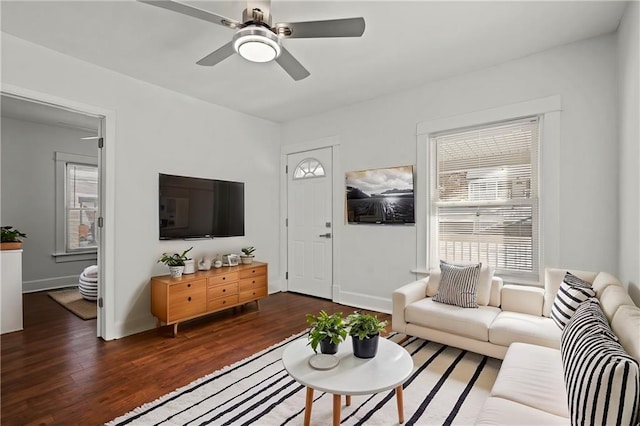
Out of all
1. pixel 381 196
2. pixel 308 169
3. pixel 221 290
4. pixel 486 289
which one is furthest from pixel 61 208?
pixel 486 289

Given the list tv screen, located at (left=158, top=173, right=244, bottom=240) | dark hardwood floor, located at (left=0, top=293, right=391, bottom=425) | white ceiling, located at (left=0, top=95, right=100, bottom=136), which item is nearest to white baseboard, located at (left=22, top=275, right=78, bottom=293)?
dark hardwood floor, located at (left=0, top=293, right=391, bottom=425)

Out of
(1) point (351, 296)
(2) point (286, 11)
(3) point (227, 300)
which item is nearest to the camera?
(2) point (286, 11)

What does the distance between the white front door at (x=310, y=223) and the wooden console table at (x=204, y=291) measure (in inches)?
31.9

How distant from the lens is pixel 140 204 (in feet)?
11.5

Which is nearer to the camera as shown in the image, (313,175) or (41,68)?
(41,68)

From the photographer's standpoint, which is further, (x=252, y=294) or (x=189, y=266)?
(x=252, y=294)

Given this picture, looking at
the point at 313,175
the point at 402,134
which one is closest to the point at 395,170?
the point at 402,134

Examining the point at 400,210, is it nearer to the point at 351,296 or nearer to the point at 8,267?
the point at 351,296

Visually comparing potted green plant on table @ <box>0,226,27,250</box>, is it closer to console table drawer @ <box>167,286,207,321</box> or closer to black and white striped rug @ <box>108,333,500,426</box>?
console table drawer @ <box>167,286,207,321</box>

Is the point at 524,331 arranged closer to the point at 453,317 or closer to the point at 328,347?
the point at 453,317

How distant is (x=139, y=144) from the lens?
351cm

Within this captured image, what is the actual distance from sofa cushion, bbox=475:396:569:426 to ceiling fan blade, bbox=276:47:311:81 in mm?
2395

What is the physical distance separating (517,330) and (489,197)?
55.7 inches

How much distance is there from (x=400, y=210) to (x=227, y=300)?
7.54 ft
